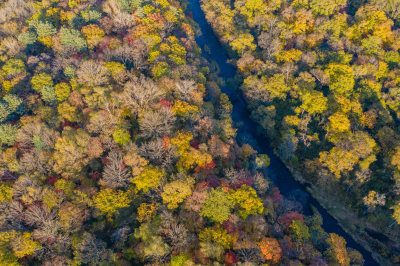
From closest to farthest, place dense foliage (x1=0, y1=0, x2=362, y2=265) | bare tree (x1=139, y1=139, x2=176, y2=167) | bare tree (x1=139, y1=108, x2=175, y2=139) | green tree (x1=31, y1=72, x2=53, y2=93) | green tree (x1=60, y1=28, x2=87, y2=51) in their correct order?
dense foliage (x1=0, y1=0, x2=362, y2=265) < bare tree (x1=139, y1=139, x2=176, y2=167) < bare tree (x1=139, y1=108, x2=175, y2=139) < green tree (x1=31, y1=72, x2=53, y2=93) < green tree (x1=60, y1=28, x2=87, y2=51)

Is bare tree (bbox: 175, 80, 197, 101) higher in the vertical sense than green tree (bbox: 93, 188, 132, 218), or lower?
higher

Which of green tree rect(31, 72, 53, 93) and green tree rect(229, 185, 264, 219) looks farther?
green tree rect(31, 72, 53, 93)

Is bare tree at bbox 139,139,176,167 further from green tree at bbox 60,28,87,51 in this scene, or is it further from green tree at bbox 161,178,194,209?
green tree at bbox 60,28,87,51

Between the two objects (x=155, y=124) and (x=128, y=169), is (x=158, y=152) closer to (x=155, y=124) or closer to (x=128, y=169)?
(x=128, y=169)

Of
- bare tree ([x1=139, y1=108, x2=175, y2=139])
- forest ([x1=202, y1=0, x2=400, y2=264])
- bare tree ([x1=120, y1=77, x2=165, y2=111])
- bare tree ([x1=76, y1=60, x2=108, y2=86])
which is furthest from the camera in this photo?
bare tree ([x1=76, y1=60, x2=108, y2=86])

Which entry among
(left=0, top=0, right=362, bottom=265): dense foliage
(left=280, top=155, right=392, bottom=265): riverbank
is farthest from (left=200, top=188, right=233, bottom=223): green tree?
(left=280, top=155, right=392, bottom=265): riverbank

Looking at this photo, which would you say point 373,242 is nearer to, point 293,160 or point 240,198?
point 293,160

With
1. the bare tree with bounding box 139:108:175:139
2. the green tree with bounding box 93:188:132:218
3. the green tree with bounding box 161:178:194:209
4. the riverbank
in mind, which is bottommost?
the green tree with bounding box 93:188:132:218
